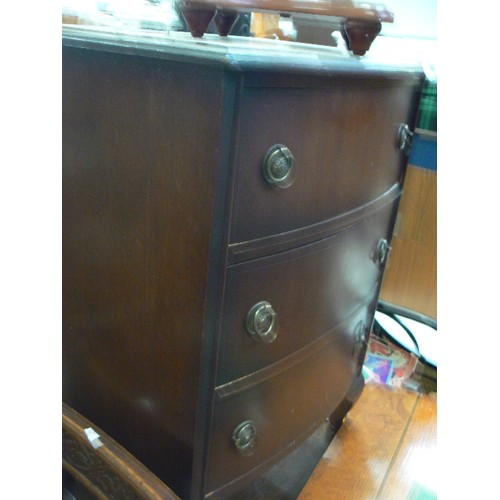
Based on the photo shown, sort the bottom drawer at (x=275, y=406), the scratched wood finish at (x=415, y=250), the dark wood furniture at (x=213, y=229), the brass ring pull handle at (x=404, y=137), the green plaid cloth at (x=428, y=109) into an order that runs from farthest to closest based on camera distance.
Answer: the scratched wood finish at (x=415, y=250) < the green plaid cloth at (x=428, y=109) < the brass ring pull handle at (x=404, y=137) < the bottom drawer at (x=275, y=406) < the dark wood furniture at (x=213, y=229)

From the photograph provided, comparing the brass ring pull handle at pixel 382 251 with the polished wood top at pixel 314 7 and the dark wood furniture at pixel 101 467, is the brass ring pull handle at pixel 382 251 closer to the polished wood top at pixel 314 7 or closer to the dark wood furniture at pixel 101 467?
the polished wood top at pixel 314 7

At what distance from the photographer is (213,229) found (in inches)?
22.9

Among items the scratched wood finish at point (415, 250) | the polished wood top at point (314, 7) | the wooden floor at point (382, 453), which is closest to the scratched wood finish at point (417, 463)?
the wooden floor at point (382, 453)

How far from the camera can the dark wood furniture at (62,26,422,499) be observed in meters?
0.57

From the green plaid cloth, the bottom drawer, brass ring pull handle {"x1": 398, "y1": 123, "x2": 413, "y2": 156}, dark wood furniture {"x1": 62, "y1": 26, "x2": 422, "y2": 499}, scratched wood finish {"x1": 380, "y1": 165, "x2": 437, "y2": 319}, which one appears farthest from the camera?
scratched wood finish {"x1": 380, "y1": 165, "x2": 437, "y2": 319}

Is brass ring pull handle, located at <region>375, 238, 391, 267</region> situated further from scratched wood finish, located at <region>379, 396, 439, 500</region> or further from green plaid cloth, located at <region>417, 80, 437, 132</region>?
scratched wood finish, located at <region>379, 396, 439, 500</region>

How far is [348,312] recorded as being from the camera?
0.90m

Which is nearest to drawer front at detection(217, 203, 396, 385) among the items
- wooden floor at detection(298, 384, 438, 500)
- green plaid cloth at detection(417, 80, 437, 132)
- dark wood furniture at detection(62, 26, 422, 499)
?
dark wood furniture at detection(62, 26, 422, 499)

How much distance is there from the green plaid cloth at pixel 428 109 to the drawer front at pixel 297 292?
0.82 feet

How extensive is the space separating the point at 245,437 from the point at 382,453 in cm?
49

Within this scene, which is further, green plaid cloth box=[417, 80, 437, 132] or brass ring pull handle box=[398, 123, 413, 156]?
green plaid cloth box=[417, 80, 437, 132]

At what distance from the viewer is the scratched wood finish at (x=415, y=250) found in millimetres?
1422
